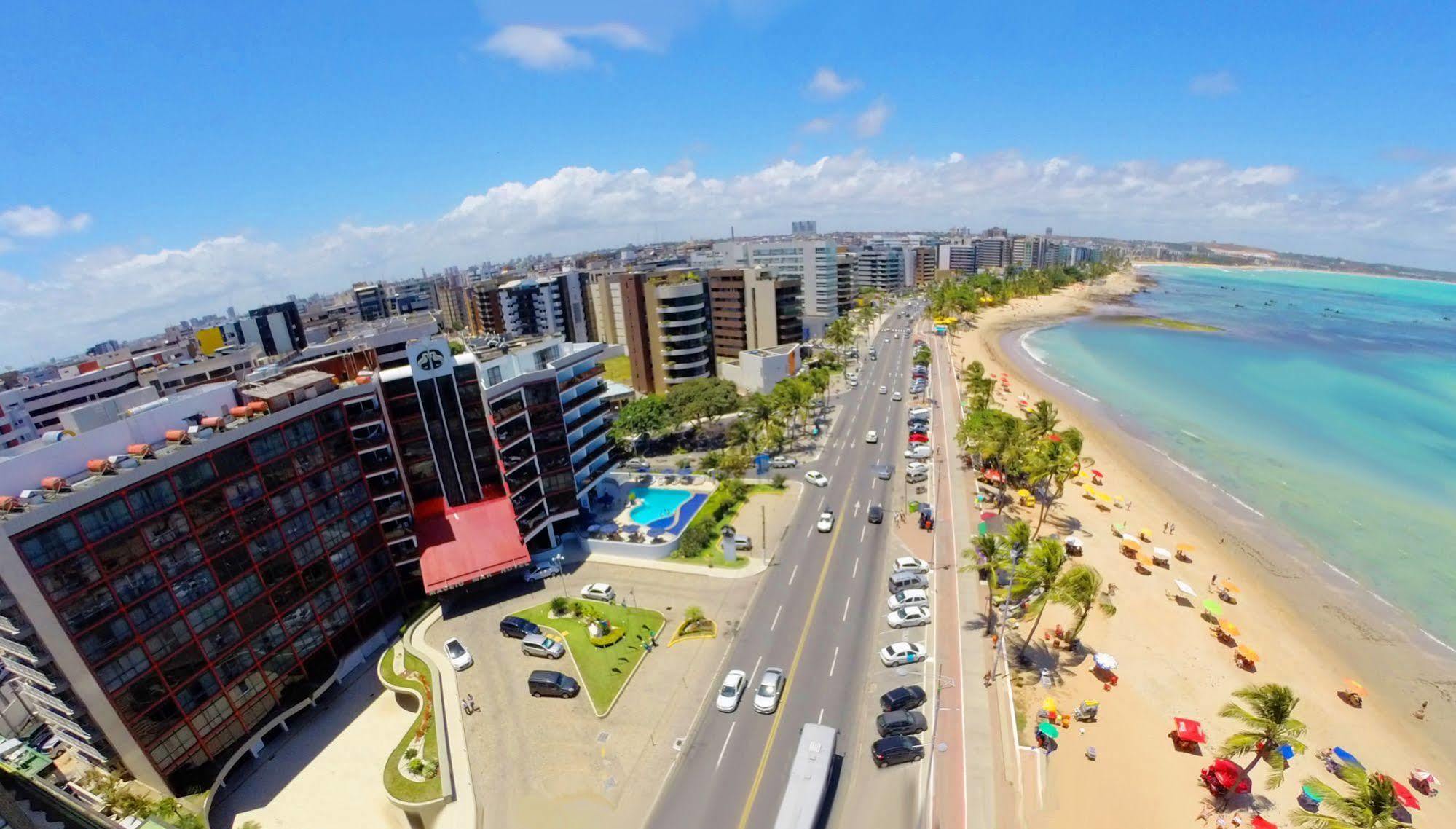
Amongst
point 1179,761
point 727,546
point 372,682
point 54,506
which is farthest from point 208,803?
point 1179,761

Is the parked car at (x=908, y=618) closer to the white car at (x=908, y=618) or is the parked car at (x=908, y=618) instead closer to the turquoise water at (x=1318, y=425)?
the white car at (x=908, y=618)

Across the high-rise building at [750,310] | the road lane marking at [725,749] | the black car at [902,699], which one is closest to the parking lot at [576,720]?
the road lane marking at [725,749]

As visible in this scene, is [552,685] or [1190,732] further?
[552,685]

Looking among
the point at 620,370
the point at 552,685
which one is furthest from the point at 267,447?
the point at 620,370

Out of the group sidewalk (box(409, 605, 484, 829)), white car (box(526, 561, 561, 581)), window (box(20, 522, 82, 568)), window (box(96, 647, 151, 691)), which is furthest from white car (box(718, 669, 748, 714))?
window (box(20, 522, 82, 568))

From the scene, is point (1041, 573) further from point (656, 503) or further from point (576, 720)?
point (656, 503)

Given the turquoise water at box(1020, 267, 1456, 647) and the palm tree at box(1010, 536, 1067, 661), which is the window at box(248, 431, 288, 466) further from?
the turquoise water at box(1020, 267, 1456, 647)
